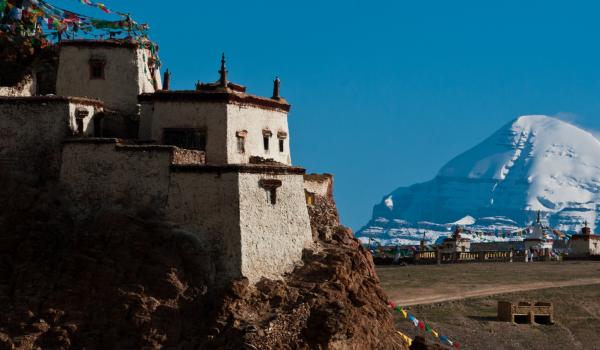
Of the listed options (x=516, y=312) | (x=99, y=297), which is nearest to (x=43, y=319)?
(x=99, y=297)

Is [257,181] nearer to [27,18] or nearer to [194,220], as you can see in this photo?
[194,220]

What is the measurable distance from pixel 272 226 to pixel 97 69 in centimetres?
1186

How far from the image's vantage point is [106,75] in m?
58.1

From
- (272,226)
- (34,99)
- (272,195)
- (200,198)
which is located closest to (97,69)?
(34,99)

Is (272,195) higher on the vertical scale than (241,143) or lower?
lower

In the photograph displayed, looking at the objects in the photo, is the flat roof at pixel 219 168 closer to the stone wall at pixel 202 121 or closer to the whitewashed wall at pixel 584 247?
the stone wall at pixel 202 121

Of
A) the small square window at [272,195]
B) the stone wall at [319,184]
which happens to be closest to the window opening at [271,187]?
the small square window at [272,195]

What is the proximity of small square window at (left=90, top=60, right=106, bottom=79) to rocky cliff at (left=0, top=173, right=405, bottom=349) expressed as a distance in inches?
279

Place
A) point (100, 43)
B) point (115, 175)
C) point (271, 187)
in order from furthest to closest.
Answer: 1. point (100, 43)
2. point (271, 187)
3. point (115, 175)

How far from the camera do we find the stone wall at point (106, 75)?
190 ft

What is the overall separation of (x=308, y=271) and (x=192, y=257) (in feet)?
16.9

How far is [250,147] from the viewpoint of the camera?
2266 inches

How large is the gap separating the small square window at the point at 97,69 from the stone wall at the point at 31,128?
422 centimetres

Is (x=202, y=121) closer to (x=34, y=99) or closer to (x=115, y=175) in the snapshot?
(x=115, y=175)
